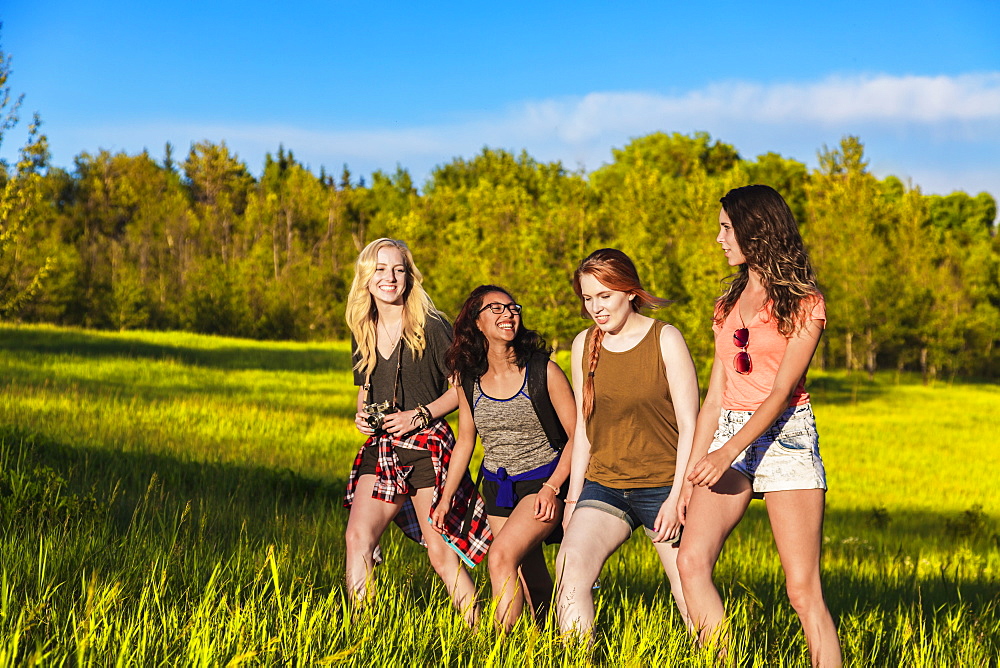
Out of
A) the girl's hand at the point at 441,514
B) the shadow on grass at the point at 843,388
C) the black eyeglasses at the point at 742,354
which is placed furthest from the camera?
the shadow on grass at the point at 843,388

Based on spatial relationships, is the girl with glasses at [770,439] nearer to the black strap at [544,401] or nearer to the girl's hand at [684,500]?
the girl's hand at [684,500]

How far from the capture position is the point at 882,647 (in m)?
5.16

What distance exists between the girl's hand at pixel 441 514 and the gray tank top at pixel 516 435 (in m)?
0.38

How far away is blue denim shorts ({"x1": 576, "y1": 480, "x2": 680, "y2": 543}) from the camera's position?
4.12 m

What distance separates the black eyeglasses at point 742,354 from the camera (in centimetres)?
381

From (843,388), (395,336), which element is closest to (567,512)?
(395,336)

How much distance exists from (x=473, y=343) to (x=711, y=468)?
1.52 metres

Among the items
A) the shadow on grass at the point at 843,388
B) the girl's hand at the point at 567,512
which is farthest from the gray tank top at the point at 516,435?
the shadow on grass at the point at 843,388

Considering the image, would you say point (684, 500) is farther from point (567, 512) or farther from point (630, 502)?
point (567, 512)

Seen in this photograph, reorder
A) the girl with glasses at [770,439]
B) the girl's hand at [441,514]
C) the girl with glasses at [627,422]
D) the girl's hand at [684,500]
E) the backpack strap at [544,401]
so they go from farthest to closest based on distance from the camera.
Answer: the girl's hand at [441,514], the backpack strap at [544,401], the girl with glasses at [627,422], the girl's hand at [684,500], the girl with glasses at [770,439]

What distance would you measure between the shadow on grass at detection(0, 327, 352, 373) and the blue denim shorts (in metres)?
25.5

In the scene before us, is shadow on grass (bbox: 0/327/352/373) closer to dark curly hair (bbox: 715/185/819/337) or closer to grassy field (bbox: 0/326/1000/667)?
grassy field (bbox: 0/326/1000/667)

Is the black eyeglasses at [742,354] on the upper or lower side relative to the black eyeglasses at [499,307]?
lower

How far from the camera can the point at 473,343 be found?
469cm
